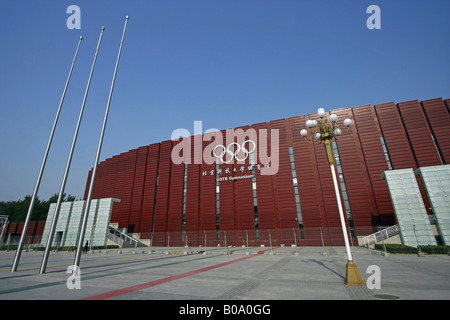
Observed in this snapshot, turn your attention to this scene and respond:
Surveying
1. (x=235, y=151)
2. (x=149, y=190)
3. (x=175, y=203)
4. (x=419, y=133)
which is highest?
(x=235, y=151)

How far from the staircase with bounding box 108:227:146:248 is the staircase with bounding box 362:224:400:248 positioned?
42.8 m

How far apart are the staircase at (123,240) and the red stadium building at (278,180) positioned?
2155 millimetres

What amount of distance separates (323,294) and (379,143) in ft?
131

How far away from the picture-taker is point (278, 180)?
4106 cm

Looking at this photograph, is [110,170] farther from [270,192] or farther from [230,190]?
[270,192]

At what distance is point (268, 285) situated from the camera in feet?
26.9

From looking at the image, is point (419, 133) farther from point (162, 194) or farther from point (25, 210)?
point (25, 210)

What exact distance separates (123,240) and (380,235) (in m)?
46.3

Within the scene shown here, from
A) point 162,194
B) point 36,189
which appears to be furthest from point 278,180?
point 36,189

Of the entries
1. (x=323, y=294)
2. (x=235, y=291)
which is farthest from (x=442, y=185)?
(x=235, y=291)

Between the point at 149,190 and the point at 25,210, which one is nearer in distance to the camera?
the point at 149,190

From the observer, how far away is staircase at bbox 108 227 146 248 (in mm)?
42688

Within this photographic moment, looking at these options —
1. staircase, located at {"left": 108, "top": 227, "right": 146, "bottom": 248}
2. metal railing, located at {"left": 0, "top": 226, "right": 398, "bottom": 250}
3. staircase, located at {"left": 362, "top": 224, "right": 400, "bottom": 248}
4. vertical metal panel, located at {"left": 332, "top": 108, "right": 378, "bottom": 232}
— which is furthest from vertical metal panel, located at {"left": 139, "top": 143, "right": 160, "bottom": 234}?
vertical metal panel, located at {"left": 332, "top": 108, "right": 378, "bottom": 232}

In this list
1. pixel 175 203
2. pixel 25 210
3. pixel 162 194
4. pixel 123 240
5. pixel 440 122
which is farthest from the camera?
pixel 25 210
